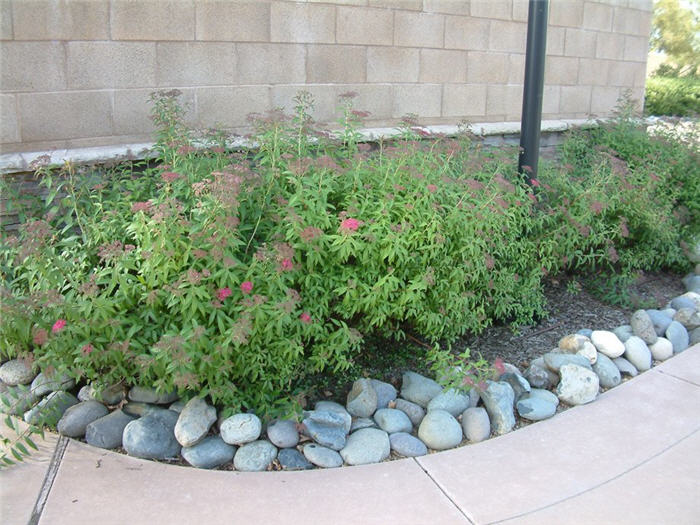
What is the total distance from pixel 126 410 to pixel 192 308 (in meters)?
0.82

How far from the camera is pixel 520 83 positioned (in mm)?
7340

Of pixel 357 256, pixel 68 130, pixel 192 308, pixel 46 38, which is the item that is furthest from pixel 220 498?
pixel 46 38

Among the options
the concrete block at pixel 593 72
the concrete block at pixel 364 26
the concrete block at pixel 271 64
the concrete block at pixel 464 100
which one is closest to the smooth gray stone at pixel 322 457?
the concrete block at pixel 271 64

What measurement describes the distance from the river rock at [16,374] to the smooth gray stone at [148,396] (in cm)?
69

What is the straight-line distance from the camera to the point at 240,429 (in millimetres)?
3236

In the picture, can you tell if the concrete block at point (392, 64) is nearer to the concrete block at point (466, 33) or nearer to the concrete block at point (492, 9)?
the concrete block at point (466, 33)

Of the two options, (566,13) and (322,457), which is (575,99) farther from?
(322,457)

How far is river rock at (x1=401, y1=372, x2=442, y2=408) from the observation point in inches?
148

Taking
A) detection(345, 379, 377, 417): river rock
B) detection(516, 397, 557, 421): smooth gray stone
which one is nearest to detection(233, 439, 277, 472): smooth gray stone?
detection(345, 379, 377, 417): river rock

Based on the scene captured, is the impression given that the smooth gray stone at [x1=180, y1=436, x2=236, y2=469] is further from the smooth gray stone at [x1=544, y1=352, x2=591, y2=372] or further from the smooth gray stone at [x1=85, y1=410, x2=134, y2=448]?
the smooth gray stone at [x1=544, y1=352, x2=591, y2=372]

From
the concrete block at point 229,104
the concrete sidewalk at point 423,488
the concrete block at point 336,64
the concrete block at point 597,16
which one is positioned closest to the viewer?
the concrete sidewalk at point 423,488

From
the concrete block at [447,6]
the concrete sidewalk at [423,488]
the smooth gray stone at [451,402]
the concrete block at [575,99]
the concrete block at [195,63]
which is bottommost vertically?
the concrete sidewalk at [423,488]

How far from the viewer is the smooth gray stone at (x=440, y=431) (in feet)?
11.1

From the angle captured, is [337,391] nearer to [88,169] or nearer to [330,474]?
[330,474]
